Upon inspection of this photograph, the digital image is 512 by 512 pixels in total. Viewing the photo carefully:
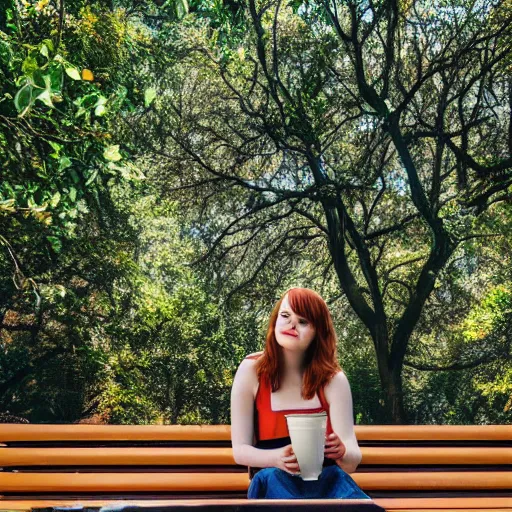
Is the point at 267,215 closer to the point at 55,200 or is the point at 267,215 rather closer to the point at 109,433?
the point at 55,200

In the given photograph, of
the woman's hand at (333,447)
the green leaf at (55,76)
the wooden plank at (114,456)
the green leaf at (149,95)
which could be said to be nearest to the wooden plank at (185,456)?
the wooden plank at (114,456)

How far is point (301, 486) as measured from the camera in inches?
66.3

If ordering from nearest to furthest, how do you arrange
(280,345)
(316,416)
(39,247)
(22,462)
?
(316,416)
(280,345)
(22,462)
(39,247)

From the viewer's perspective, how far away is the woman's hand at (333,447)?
5.79ft

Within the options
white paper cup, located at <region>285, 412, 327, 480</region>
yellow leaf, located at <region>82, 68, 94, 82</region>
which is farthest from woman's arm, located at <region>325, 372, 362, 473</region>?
yellow leaf, located at <region>82, 68, 94, 82</region>

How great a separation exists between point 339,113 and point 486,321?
1146 millimetres

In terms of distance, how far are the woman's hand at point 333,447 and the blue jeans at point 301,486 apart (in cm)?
4

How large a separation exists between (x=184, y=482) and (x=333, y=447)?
0.97 m

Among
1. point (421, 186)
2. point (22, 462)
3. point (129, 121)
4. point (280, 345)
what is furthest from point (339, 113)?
point (22, 462)

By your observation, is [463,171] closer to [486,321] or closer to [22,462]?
[486,321]

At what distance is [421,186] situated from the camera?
3.41m

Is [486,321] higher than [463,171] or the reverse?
the reverse

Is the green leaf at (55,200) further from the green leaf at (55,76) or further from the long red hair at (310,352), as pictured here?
the long red hair at (310,352)

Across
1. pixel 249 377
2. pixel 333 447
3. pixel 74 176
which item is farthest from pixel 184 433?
pixel 74 176
